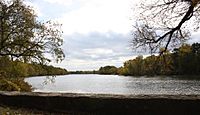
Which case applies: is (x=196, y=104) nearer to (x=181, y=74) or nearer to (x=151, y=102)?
(x=151, y=102)

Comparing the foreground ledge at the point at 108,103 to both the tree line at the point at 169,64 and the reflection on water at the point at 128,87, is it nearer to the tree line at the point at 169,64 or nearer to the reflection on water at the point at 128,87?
the tree line at the point at 169,64

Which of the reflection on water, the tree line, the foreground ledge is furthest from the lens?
the reflection on water

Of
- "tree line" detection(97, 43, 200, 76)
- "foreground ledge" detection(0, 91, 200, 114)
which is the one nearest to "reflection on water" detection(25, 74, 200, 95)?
"tree line" detection(97, 43, 200, 76)

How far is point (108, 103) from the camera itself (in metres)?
12.9

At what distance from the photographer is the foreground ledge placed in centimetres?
1169

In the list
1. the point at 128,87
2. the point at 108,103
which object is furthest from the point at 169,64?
the point at 128,87

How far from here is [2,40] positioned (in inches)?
1055

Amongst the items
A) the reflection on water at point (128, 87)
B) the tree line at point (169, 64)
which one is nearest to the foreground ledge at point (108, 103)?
the tree line at point (169, 64)

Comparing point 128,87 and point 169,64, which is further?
point 128,87

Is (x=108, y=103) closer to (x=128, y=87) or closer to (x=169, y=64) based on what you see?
(x=169, y=64)

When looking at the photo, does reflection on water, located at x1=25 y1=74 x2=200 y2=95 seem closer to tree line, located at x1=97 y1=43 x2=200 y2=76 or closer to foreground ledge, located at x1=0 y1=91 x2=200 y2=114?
tree line, located at x1=97 y1=43 x2=200 y2=76

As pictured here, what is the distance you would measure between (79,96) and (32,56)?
15.6 metres

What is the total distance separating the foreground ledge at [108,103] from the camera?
1169 cm

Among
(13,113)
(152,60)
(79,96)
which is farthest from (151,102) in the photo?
(13,113)
